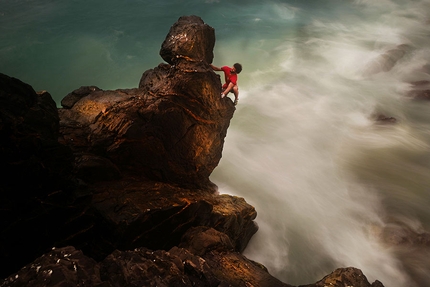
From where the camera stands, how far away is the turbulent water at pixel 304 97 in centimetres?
870

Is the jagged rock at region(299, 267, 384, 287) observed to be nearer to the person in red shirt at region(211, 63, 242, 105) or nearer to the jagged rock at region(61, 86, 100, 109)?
the person in red shirt at region(211, 63, 242, 105)

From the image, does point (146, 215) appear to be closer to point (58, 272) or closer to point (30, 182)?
point (58, 272)

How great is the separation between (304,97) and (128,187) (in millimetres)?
13153

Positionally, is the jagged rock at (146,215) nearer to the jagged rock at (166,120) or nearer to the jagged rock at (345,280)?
the jagged rock at (166,120)

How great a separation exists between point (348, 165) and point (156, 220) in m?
9.42

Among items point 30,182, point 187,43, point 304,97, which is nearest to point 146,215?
point 30,182

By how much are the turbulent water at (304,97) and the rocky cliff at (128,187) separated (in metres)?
2.57

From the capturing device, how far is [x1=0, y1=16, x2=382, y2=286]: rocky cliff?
373cm

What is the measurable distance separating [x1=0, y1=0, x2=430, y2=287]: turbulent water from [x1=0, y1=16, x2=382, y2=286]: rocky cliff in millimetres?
2573

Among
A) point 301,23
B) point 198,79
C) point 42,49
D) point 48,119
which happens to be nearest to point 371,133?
point 198,79

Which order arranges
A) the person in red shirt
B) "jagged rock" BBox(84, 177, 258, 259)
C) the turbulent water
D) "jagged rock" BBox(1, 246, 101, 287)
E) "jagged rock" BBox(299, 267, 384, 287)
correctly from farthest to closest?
1. the turbulent water
2. the person in red shirt
3. "jagged rock" BBox(299, 267, 384, 287)
4. "jagged rock" BBox(84, 177, 258, 259)
5. "jagged rock" BBox(1, 246, 101, 287)

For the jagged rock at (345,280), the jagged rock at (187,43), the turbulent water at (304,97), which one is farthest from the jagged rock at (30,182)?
the turbulent water at (304,97)

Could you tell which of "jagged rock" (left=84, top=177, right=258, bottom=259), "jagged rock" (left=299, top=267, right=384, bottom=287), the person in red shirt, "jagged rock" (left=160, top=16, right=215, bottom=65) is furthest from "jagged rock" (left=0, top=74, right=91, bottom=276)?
the person in red shirt

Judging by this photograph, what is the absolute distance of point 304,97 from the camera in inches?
626
